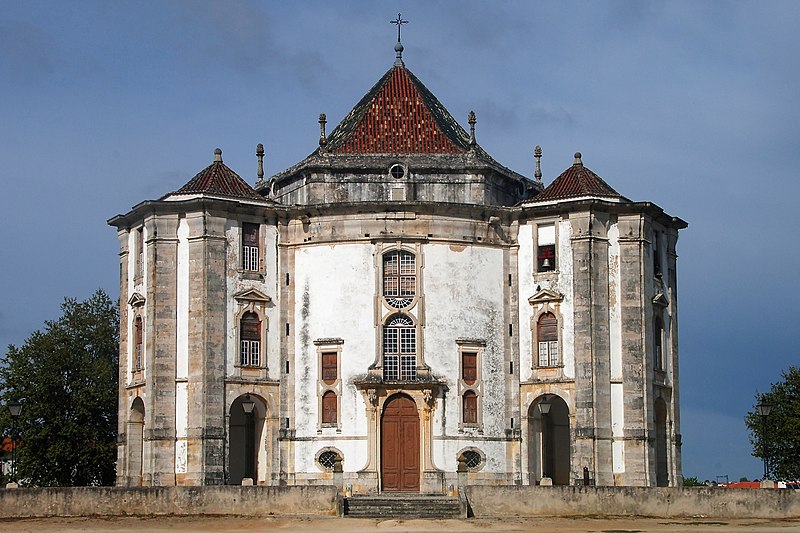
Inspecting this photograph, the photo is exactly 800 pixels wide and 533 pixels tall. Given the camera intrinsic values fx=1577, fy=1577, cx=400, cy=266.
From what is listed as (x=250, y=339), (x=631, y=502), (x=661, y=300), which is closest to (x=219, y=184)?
(x=250, y=339)

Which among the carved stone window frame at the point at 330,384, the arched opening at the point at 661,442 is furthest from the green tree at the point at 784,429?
the carved stone window frame at the point at 330,384

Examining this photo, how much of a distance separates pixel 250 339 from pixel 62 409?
469 inches

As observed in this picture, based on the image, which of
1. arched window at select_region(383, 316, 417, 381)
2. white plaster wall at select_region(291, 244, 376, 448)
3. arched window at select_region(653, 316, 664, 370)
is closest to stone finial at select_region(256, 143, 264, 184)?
white plaster wall at select_region(291, 244, 376, 448)

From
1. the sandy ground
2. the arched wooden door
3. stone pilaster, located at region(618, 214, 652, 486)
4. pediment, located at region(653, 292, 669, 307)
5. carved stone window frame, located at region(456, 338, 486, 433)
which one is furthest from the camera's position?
pediment, located at region(653, 292, 669, 307)

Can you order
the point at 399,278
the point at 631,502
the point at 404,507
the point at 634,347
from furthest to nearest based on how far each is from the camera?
1. the point at 399,278
2. the point at 634,347
3. the point at 404,507
4. the point at 631,502

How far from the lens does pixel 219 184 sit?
59.9 metres

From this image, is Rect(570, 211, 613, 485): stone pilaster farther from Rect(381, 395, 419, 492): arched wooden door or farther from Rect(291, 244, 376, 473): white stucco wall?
Rect(291, 244, 376, 473): white stucco wall

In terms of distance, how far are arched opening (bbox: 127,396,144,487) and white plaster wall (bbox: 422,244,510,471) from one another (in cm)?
1126

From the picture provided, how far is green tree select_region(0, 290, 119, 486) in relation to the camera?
6550cm

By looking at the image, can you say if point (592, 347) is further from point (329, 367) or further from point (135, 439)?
point (135, 439)

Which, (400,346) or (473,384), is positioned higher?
(400,346)

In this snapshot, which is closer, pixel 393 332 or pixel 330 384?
pixel 330 384

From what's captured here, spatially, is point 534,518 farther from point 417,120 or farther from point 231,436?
point 417,120

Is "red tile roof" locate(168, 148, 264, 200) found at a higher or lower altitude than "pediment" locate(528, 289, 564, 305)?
higher
